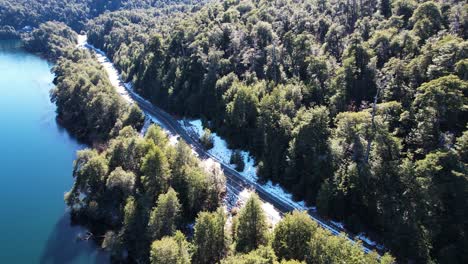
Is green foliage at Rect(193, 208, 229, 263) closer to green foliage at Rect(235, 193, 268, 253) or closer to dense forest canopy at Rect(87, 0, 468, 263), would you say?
green foliage at Rect(235, 193, 268, 253)

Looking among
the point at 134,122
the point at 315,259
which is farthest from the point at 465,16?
the point at 134,122

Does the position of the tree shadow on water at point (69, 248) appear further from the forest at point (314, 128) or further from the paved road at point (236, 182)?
the paved road at point (236, 182)

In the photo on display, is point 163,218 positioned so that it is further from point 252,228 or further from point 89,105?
point 89,105

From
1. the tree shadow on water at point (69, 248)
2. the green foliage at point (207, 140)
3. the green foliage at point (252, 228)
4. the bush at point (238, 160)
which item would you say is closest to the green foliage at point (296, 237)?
the green foliage at point (252, 228)

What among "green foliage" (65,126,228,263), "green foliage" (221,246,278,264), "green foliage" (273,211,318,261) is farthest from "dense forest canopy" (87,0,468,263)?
"green foliage" (221,246,278,264)

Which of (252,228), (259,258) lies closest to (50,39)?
(252,228)

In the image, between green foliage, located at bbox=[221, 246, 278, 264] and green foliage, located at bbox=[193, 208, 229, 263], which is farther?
green foliage, located at bbox=[193, 208, 229, 263]
